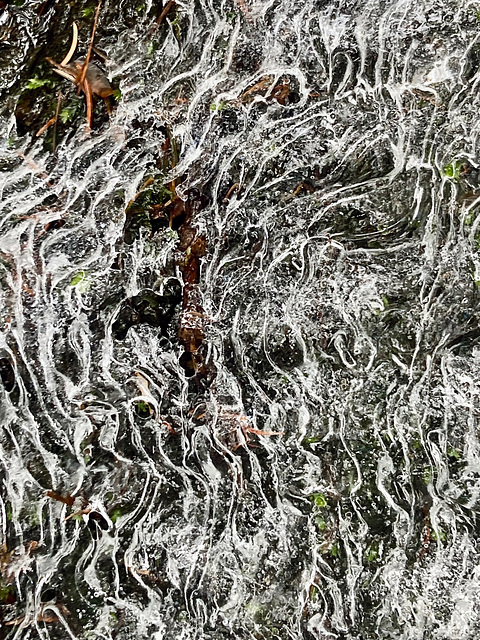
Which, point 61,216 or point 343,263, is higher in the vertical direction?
point 61,216

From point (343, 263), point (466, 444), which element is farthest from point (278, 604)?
point (343, 263)

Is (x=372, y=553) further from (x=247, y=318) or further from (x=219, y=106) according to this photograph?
(x=219, y=106)

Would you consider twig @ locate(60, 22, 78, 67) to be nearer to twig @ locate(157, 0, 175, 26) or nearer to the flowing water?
the flowing water

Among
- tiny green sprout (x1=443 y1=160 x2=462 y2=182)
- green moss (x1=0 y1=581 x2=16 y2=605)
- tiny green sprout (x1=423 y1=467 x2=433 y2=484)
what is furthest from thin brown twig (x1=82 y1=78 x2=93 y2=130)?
tiny green sprout (x1=423 y1=467 x2=433 y2=484)

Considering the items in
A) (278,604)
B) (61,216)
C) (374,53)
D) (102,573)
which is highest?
(374,53)

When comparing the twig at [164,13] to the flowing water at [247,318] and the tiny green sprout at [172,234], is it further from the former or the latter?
the tiny green sprout at [172,234]

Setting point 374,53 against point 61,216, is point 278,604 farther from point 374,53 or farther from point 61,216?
point 374,53
